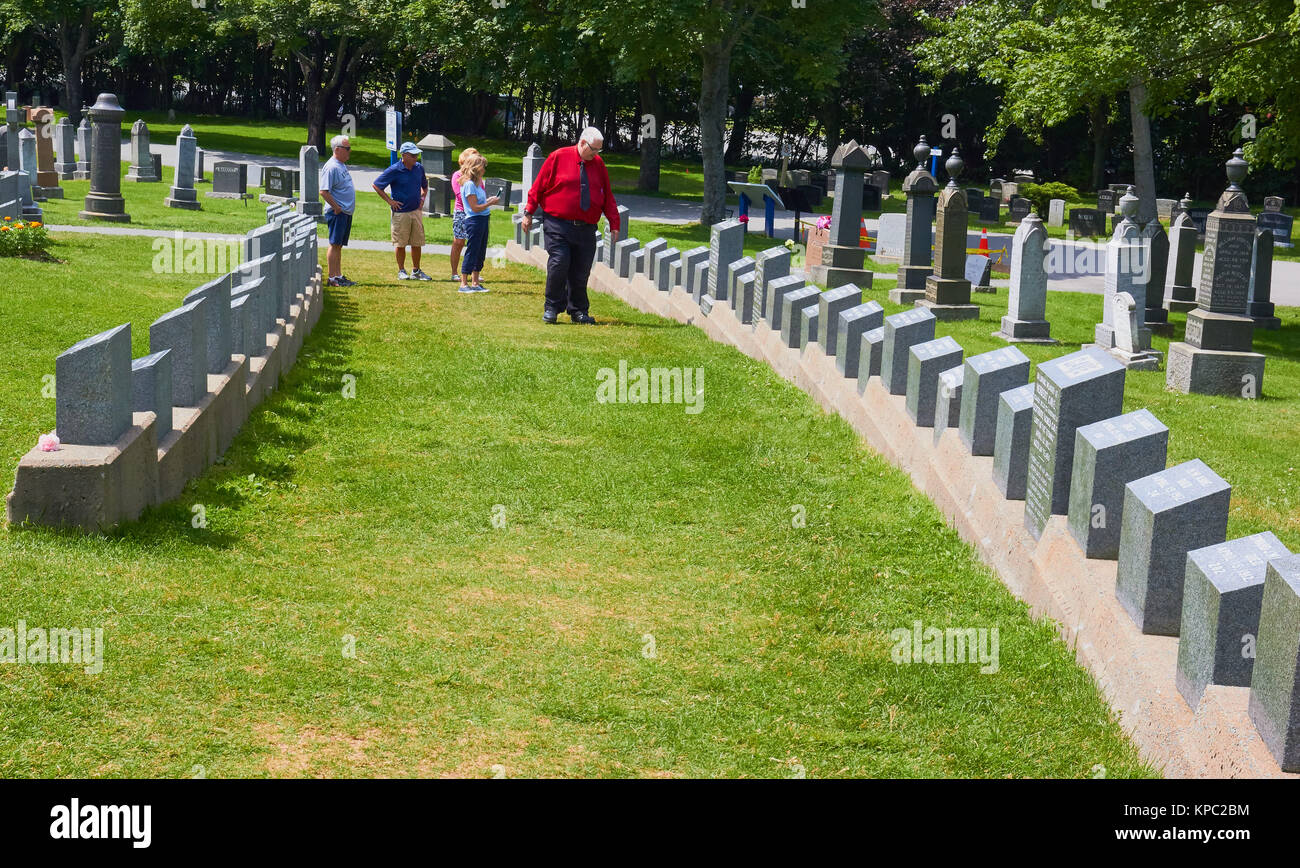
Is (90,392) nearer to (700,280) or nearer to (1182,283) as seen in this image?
(700,280)

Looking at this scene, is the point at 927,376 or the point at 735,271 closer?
the point at 927,376

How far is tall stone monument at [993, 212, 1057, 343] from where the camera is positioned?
16.5 metres

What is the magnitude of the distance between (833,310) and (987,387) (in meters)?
3.56

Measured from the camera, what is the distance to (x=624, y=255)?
1870 cm

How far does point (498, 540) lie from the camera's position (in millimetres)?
7035

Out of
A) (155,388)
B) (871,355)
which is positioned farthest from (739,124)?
(155,388)

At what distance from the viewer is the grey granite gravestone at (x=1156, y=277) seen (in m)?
17.4

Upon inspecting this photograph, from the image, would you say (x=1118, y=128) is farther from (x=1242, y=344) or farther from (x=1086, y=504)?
(x=1086, y=504)

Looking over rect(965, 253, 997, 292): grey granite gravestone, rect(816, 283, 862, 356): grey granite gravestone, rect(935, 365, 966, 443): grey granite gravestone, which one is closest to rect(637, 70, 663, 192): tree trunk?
rect(965, 253, 997, 292): grey granite gravestone

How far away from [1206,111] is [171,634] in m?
52.7

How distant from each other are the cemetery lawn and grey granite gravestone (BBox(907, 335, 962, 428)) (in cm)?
41

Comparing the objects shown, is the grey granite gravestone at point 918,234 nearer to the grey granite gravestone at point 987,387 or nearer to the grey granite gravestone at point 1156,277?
the grey granite gravestone at point 1156,277

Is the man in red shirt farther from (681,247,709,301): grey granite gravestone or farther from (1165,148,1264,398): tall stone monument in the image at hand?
(1165,148,1264,398): tall stone monument

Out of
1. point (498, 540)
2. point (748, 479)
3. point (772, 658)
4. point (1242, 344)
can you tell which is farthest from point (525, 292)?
point (772, 658)
